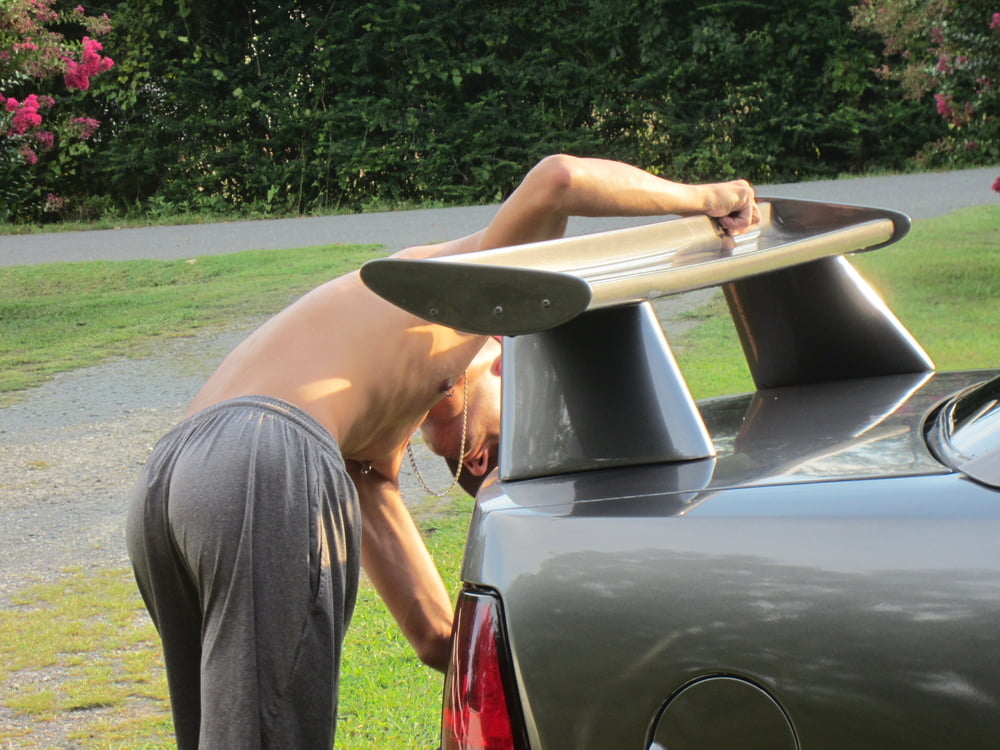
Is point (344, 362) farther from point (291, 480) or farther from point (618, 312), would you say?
point (618, 312)

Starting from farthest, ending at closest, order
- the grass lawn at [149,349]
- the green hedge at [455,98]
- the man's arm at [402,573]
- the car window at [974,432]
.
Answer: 1. the green hedge at [455,98]
2. the grass lawn at [149,349]
3. the man's arm at [402,573]
4. the car window at [974,432]

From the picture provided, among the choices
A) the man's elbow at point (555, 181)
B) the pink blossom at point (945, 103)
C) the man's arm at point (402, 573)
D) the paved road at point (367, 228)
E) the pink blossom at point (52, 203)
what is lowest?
the pink blossom at point (52, 203)

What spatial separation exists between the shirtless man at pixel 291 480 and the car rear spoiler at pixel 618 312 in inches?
7.7

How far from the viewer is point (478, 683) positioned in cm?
156

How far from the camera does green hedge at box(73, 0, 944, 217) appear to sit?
16.8 meters

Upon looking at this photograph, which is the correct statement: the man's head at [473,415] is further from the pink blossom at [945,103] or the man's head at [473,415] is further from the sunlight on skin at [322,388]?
the pink blossom at [945,103]

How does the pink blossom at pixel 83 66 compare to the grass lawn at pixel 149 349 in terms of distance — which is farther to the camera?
the pink blossom at pixel 83 66

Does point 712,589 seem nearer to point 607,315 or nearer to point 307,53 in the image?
point 607,315

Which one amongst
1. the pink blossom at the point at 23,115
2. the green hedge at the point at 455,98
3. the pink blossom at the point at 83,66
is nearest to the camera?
the pink blossom at the point at 23,115

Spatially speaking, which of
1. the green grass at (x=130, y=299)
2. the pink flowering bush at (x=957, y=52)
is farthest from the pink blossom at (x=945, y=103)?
the green grass at (x=130, y=299)

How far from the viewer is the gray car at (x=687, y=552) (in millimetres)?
1347

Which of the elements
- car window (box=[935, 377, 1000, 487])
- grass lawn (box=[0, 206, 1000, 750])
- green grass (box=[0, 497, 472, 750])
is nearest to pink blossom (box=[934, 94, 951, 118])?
grass lawn (box=[0, 206, 1000, 750])

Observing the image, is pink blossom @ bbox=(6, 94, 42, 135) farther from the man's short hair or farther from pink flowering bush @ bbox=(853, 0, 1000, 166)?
the man's short hair

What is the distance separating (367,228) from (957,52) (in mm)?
7221
